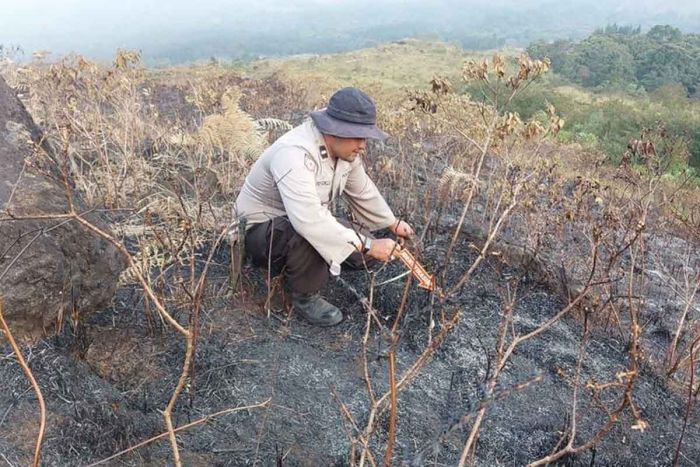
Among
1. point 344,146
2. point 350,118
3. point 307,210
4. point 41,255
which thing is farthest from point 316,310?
point 41,255

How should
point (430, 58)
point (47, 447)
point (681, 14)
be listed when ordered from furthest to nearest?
point (681, 14)
point (430, 58)
point (47, 447)

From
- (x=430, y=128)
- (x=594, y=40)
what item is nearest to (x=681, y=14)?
(x=594, y=40)

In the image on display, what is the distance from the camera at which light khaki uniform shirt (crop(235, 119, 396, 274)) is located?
255cm

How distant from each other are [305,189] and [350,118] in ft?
1.19

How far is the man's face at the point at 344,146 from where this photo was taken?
2.60 m

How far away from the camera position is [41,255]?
2209mm

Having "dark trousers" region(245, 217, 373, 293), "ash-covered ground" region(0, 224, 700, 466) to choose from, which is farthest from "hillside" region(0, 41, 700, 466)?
"dark trousers" region(245, 217, 373, 293)

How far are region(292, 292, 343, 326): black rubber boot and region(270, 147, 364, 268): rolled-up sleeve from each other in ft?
0.99

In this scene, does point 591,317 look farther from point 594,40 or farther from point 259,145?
point 594,40

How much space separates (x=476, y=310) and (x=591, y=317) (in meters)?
0.57

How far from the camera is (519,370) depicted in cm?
262

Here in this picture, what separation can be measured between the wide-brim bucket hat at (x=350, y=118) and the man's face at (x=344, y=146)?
0.07m

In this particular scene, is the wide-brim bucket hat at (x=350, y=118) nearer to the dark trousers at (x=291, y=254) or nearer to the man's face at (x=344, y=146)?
the man's face at (x=344, y=146)

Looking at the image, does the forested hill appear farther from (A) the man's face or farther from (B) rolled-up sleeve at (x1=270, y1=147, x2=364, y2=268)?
(B) rolled-up sleeve at (x1=270, y1=147, x2=364, y2=268)
